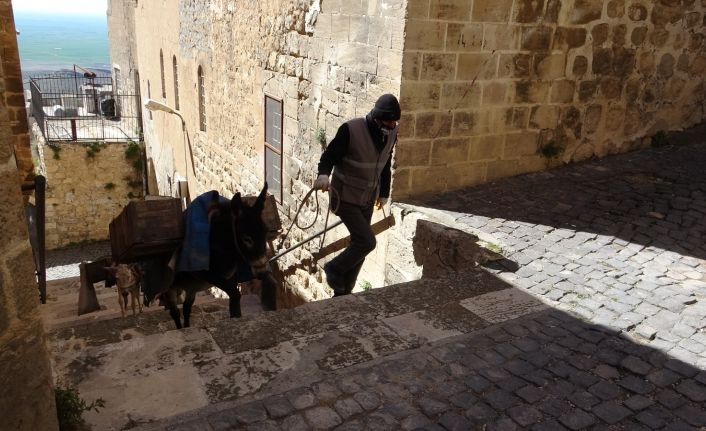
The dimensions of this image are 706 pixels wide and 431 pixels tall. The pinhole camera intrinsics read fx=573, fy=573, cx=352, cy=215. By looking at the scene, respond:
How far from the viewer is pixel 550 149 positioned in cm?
660

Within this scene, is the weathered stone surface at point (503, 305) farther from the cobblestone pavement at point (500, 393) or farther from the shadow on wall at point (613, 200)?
the shadow on wall at point (613, 200)

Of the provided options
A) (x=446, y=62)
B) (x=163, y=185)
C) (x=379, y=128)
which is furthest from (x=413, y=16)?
(x=163, y=185)

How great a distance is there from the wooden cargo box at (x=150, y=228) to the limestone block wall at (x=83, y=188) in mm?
14199

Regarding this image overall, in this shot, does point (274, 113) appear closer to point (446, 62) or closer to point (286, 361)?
point (446, 62)

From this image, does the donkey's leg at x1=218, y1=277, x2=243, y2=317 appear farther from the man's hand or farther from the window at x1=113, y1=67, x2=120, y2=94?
the window at x1=113, y1=67, x2=120, y2=94

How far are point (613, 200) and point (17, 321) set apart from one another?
17.9 feet

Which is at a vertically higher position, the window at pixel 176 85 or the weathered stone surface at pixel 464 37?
the weathered stone surface at pixel 464 37

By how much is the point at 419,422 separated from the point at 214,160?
31.9 feet

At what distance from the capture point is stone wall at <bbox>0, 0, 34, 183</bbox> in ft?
20.3

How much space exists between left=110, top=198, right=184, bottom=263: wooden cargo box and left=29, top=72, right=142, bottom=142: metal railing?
14281 mm

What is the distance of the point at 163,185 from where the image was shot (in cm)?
1722

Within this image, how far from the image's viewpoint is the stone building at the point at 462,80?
5.57m

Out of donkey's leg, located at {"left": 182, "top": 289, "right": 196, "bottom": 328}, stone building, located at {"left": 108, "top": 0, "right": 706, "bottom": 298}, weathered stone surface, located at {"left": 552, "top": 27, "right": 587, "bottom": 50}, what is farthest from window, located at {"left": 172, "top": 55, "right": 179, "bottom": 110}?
weathered stone surface, located at {"left": 552, "top": 27, "right": 587, "bottom": 50}

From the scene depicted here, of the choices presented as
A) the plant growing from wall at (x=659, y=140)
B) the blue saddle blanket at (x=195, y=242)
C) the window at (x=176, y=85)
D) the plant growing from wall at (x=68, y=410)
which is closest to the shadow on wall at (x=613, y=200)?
the plant growing from wall at (x=659, y=140)
